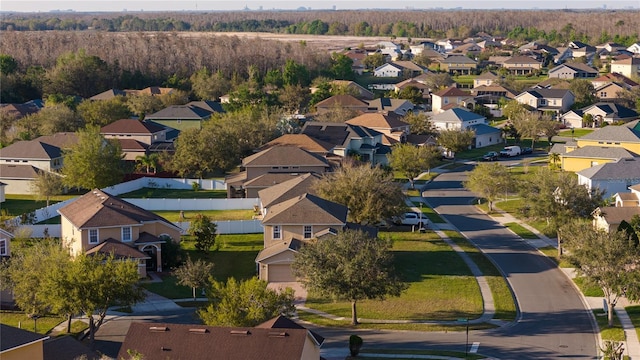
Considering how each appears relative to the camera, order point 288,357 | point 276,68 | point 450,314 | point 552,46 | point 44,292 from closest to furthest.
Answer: point 288,357 → point 44,292 → point 450,314 → point 276,68 → point 552,46

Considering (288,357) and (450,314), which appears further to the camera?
(450,314)

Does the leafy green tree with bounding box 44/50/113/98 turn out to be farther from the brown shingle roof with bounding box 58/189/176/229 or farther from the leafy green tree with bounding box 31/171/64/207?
the brown shingle roof with bounding box 58/189/176/229

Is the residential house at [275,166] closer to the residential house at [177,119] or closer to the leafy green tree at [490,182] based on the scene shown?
the leafy green tree at [490,182]

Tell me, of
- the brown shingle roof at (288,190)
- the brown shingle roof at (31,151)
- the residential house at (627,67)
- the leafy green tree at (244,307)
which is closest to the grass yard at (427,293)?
the leafy green tree at (244,307)

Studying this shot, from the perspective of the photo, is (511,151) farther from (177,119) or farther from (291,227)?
(291,227)

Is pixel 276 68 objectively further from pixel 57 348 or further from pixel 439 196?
pixel 57 348

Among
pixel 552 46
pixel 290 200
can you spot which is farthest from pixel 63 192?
pixel 552 46
